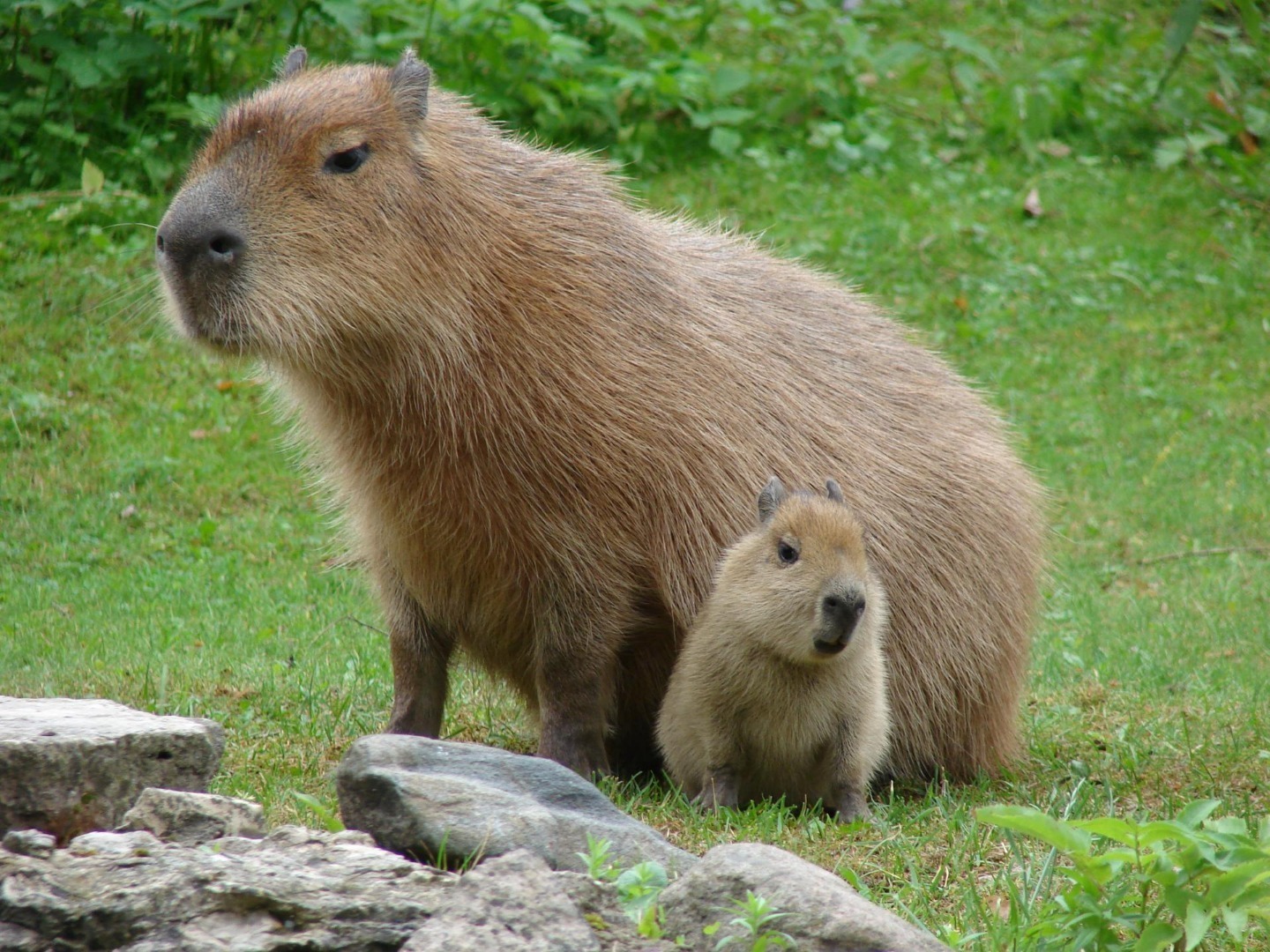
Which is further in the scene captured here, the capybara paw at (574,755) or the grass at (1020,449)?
the grass at (1020,449)

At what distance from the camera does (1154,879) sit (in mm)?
2869

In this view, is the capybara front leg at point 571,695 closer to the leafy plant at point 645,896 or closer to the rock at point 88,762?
the rock at point 88,762

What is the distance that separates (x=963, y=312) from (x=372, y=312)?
21.1 feet

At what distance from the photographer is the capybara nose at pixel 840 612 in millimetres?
3826

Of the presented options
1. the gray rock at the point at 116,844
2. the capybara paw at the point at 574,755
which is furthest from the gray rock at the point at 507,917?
the capybara paw at the point at 574,755

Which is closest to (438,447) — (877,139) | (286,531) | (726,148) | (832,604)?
(832,604)

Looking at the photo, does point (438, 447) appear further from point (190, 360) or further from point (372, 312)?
point (190, 360)

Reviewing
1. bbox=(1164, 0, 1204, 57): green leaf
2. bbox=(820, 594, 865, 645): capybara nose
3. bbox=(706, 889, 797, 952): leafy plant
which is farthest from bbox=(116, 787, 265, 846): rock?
bbox=(1164, 0, 1204, 57): green leaf

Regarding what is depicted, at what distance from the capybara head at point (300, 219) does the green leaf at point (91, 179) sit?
16.4 feet

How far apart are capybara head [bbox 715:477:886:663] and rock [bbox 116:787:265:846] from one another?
1.46 m

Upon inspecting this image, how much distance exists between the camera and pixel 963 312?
382 inches

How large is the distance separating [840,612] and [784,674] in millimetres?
271

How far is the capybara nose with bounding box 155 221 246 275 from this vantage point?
3707 mm

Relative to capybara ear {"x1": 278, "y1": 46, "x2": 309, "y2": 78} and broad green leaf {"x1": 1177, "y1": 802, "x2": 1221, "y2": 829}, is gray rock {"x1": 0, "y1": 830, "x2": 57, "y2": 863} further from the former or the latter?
capybara ear {"x1": 278, "y1": 46, "x2": 309, "y2": 78}
